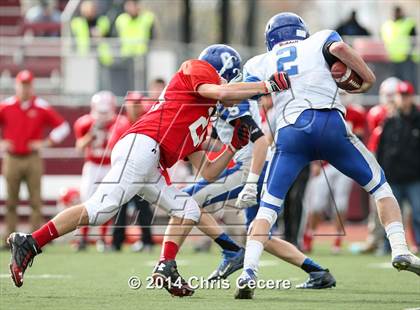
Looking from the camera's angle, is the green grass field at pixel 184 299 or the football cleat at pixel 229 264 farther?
the football cleat at pixel 229 264

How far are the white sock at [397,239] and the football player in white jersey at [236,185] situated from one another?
0.92 metres

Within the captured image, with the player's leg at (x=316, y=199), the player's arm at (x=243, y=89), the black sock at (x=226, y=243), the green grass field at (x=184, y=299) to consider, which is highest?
the player's arm at (x=243, y=89)

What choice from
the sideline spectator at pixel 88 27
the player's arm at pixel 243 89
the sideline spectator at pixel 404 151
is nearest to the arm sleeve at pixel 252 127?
the player's arm at pixel 243 89

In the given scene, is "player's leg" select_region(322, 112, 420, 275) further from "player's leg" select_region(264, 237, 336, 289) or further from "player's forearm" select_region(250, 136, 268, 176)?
"player's leg" select_region(264, 237, 336, 289)

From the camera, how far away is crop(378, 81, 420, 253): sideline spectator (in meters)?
12.5

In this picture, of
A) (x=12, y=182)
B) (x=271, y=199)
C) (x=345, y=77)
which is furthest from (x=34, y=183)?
(x=345, y=77)

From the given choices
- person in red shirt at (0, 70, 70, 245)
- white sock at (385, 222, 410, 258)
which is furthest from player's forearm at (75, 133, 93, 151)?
white sock at (385, 222, 410, 258)

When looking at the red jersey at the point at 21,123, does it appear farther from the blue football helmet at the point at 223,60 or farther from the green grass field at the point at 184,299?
the blue football helmet at the point at 223,60

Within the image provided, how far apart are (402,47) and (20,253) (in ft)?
36.7

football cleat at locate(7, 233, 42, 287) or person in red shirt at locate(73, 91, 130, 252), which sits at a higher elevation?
football cleat at locate(7, 233, 42, 287)

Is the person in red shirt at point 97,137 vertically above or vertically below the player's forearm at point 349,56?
below

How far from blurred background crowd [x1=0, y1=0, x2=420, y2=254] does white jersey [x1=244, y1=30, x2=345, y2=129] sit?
1963 millimetres

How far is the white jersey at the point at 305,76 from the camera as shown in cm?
704

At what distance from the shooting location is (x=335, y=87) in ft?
23.3
